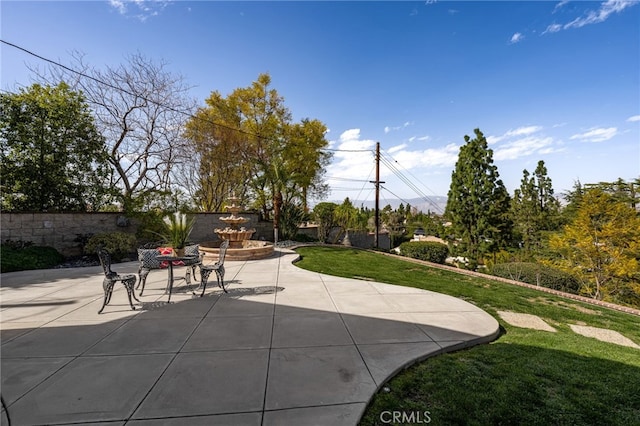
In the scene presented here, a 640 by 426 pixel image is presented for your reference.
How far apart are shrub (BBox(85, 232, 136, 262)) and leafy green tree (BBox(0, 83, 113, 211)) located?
2211 millimetres

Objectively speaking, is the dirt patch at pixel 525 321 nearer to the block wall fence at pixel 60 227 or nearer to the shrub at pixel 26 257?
the shrub at pixel 26 257

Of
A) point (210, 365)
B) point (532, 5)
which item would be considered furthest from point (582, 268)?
point (210, 365)

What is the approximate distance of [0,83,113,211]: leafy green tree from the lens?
8648 millimetres

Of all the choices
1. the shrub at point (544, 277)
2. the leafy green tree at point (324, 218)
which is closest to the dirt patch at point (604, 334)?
the shrub at point (544, 277)

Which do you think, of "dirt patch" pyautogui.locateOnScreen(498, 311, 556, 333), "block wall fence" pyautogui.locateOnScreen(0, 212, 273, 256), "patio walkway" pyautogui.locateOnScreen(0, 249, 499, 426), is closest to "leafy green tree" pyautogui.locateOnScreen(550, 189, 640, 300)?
"dirt patch" pyautogui.locateOnScreen(498, 311, 556, 333)

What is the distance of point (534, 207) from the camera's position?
21.2 m

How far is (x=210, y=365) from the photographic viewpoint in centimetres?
268

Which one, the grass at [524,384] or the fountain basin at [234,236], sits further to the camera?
the fountain basin at [234,236]

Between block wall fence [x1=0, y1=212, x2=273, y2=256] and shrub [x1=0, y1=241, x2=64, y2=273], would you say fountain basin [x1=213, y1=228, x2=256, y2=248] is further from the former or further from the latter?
shrub [x1=0, y1=241, x2=64, y2=273]

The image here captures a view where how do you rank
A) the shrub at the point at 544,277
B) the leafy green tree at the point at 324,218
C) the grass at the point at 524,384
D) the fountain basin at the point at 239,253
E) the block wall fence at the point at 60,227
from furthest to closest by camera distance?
the leafy green tree at the point at 324,218 → the shrub at the point at 544,277 → the fountain basin at the point at 239,253 → the block wall fence at the point at 60,227 → the grass at the point at 524,384

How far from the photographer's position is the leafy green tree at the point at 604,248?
9.49 m

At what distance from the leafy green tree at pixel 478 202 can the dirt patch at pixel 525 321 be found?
39.1 ft

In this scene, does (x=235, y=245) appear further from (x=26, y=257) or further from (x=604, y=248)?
(x=604, y=248)

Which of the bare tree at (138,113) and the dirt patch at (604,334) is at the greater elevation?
the bare tree at (138,113)
